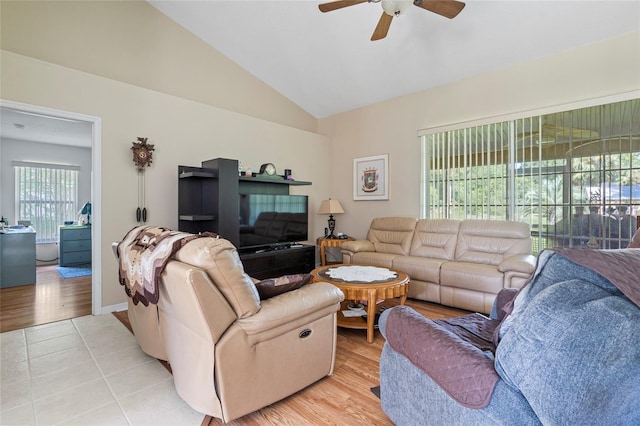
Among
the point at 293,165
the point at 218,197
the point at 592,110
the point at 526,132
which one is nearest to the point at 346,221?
the point at 293,165

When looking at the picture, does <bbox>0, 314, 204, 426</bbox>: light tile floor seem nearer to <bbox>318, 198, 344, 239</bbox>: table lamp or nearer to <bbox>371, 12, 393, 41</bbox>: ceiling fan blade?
<bbox>371, 12, 393, 41</bbox>: ceiling fan blade

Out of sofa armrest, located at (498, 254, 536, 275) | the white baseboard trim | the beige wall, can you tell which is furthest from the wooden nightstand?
the white baseboard trim

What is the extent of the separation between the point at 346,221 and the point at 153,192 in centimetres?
317

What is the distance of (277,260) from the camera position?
4.26m

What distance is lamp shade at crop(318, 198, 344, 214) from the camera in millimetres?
5184

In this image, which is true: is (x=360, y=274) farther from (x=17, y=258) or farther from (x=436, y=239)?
(x=17, y=258)

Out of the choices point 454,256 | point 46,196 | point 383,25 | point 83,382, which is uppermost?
point 383,25

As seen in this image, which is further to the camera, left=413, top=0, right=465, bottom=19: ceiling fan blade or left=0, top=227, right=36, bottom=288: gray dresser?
left=0, top=227, right=36, bottom=288: gray dresser

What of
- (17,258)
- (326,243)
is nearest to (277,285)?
(326,243)

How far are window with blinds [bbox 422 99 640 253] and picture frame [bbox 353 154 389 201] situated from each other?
72 cm

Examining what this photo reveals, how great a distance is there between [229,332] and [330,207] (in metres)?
3.85

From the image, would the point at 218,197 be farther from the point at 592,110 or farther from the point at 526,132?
the point at 592,110

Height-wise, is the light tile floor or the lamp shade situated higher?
the lamp shade

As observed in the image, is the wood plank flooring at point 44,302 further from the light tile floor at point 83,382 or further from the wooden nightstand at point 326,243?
the wooden nightstand at point 326,243
